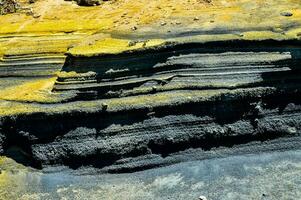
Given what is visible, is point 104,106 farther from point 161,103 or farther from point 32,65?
point 32,65

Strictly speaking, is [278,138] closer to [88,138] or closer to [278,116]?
[278,116]

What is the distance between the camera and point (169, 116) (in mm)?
19938

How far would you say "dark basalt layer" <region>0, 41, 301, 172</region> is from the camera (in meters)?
19.9

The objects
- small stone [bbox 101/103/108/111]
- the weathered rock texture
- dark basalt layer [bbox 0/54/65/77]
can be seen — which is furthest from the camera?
the weathered rock texture

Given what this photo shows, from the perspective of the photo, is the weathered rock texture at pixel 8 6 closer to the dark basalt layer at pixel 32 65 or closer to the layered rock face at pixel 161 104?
the dark basalt layer at pixel 32 65

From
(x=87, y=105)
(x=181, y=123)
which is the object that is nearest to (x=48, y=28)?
(x=87, y=105)

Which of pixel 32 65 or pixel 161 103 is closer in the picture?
pixel 161 103

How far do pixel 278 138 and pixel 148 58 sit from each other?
5.50 m

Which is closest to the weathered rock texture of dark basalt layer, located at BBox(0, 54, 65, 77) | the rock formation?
dark basalt layer, located at BBox(0, 54, 65, 77)

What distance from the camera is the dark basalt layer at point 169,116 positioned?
19.9 meters

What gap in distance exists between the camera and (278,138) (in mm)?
20203

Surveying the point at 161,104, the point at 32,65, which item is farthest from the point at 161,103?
the point at 32,65

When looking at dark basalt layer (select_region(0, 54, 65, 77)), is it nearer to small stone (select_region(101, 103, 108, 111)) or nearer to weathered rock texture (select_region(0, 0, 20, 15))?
small stone (select_region(101, 103, 108, 111))

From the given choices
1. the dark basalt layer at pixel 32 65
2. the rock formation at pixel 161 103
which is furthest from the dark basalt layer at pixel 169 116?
the dark basalt layer at pixel 32 65
